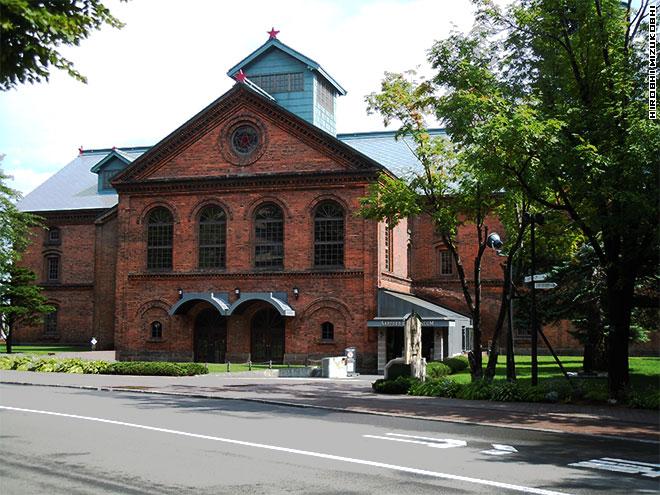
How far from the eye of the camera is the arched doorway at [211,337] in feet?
123

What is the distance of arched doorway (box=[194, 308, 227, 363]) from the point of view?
123 ft

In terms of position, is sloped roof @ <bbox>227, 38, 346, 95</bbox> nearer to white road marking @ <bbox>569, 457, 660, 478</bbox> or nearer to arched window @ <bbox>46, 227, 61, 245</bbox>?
arched window @ <bbox>46, 227, 61, 245</bbox>

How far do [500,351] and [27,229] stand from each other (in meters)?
29.2

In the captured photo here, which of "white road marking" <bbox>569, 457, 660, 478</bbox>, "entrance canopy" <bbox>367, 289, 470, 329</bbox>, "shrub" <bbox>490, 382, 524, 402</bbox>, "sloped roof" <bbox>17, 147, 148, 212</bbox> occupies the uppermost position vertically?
"sloped roof" <bbox>17, 147, 148, 212</bbox>

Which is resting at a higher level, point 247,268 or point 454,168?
point 454,168

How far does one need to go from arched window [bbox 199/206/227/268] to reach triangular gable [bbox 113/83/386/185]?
12.0ft

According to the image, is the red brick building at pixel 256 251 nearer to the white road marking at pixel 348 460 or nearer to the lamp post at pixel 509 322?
the lamp post at pixel 509 322

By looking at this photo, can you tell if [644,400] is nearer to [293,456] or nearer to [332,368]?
[293,456]

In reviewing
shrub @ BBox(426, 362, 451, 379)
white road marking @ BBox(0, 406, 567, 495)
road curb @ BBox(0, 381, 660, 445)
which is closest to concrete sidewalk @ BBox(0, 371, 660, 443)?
road curb @ BBox(0, 381, 660, 445)

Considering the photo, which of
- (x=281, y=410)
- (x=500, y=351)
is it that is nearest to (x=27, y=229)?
(x=500, y=351)

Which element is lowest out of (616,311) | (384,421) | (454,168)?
(384,421)

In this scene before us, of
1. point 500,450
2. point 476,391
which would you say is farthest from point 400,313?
point 500,450

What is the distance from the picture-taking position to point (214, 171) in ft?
122

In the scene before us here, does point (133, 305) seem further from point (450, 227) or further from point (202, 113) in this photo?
point (450, 227)
